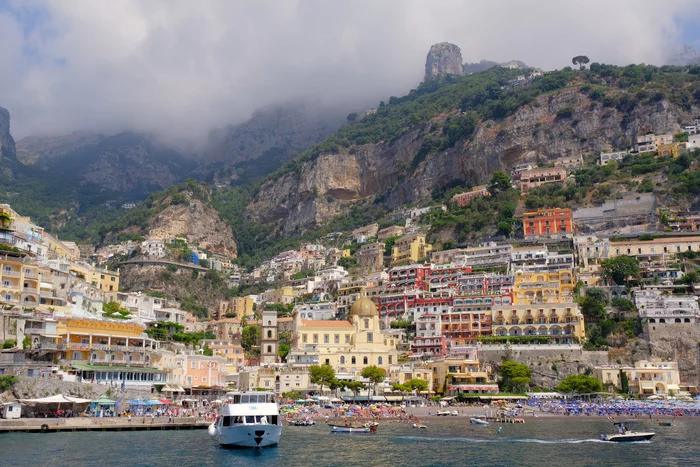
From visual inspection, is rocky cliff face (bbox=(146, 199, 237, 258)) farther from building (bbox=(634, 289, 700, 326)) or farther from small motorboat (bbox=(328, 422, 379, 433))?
small motorboat (bbox=(328, 422, 379, 433))

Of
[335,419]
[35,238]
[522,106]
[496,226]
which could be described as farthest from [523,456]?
[522,106]

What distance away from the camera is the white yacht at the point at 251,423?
160 feet

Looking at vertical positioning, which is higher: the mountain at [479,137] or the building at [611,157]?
the mountain at [479,137]

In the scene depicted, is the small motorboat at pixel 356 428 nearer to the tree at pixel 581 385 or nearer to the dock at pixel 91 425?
the dock at pixel 91 425

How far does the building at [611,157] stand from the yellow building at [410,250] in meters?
36.2

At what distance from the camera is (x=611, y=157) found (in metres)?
137

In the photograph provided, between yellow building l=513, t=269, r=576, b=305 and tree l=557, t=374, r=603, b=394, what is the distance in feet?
48.5

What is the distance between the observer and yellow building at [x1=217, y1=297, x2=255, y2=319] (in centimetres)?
12591

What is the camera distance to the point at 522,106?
518 ft

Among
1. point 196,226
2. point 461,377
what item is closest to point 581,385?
point 461,377

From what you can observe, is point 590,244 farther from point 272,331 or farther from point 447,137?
point 447,137

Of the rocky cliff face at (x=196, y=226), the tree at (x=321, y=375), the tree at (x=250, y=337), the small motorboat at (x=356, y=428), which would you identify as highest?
the rocky cliff face at (x=196, y=226)

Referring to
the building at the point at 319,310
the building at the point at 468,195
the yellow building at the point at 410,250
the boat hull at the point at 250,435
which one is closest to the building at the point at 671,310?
the yellow building at the point at 410,250

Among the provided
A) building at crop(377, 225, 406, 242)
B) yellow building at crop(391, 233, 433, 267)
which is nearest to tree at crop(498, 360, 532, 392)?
yellow building at crop(391, 233, 433, 267)
